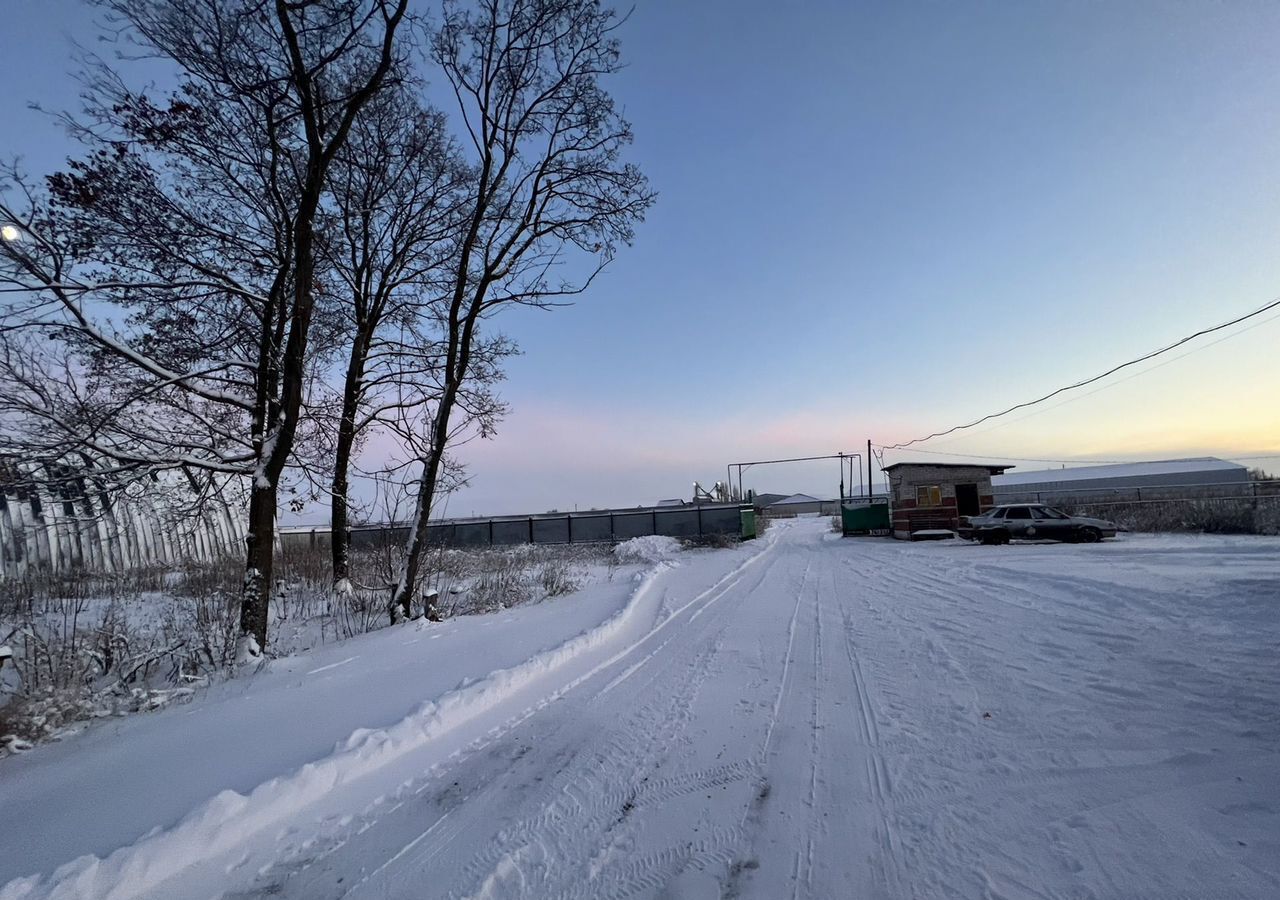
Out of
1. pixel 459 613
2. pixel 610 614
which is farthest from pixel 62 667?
pixel 610 614

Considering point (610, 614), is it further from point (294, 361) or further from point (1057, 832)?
point (1057, 832)

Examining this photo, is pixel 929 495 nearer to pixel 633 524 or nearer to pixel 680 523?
pixel 680 523

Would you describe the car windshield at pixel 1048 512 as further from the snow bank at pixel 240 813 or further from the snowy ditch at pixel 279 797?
→ the snow bank at pixel 240 813

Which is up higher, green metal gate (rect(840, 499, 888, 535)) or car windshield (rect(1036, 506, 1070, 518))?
car windshield (rect(1036, 506, 1070, 518))

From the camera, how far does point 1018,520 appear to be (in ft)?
73.9

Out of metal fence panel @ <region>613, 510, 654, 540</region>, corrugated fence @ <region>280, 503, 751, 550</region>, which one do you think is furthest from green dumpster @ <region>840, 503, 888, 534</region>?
metal fence panel @ <region>613, 510, 654, 540</region>

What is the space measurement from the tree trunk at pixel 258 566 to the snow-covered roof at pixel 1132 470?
201 ft

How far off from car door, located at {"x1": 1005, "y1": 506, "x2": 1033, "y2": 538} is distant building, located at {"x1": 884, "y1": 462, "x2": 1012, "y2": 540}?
5.98 metres

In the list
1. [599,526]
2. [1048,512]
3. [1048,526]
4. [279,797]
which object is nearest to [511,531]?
[599,526]

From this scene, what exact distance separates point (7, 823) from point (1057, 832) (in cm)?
601

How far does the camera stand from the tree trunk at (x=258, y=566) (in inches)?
298

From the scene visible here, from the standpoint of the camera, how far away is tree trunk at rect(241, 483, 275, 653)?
7578 mm

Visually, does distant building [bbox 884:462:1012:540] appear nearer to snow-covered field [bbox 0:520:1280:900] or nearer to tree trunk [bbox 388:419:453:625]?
snow-covered field [bbox 0:520:1280:900]

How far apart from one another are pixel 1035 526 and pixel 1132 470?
172 ft
